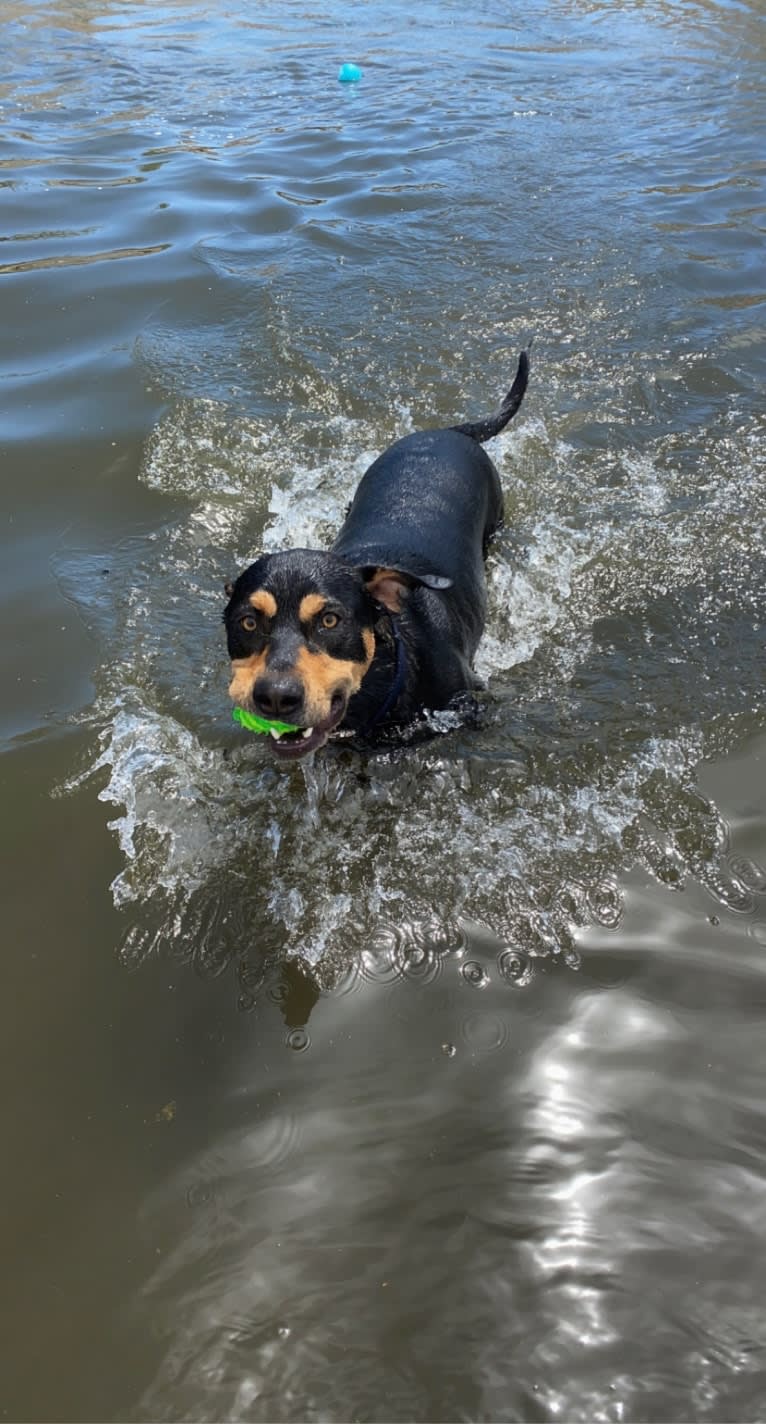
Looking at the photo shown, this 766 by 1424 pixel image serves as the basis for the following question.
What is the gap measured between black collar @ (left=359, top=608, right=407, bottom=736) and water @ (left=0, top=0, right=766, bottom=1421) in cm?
27

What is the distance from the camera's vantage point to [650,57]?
1520cm

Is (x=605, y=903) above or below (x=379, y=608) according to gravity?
below

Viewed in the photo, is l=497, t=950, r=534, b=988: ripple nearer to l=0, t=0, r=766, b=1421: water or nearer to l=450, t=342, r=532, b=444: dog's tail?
l=0, t=0, r=766, b=1421: water

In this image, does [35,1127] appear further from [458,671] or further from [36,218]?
[36,218]

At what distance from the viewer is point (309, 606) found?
11.1ft

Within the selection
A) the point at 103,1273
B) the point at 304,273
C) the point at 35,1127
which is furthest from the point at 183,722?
the point at 304,273

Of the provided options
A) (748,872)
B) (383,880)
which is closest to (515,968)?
(383,880)

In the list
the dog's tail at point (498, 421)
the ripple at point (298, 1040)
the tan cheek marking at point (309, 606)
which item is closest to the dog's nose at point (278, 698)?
the tan cheek marking at point (309, 606)

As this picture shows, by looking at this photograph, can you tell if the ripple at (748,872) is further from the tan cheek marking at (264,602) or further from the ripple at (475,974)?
the tan cheek marking at (264,602)

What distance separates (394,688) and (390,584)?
46 cm

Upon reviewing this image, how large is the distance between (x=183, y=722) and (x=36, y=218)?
25.2 feet

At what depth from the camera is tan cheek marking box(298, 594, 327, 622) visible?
339cm

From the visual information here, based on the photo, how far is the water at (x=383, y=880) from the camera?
2.41 m

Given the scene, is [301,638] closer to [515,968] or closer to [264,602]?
[264,602]
